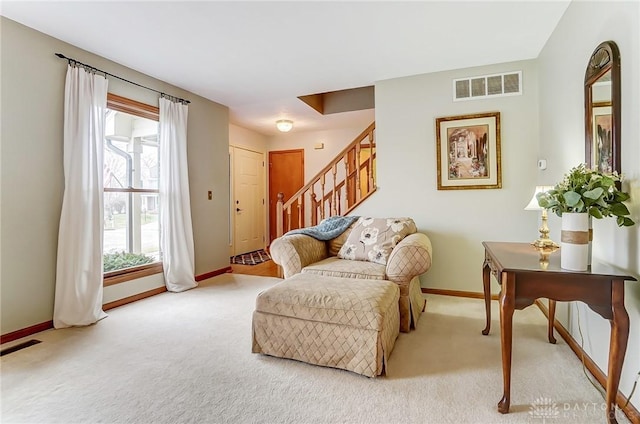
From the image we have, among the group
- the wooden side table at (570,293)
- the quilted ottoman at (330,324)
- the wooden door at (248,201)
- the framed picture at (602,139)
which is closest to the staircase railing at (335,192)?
the wooden door at (248,201)

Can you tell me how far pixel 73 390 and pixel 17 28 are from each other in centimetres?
272

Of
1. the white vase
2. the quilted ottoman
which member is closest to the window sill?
the quilted ottoman

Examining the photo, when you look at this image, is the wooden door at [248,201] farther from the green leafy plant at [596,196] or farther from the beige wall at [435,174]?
the green leafy plant at [596,196]

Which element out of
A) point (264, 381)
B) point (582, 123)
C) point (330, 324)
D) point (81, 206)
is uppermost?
point (582, 123)

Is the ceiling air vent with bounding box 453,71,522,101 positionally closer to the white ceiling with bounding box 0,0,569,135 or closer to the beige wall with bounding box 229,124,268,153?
the white ceiling with bounding box 0,0,569,135

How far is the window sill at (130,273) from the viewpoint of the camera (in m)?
3.20

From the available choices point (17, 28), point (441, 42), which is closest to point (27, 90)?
point (17, 28)

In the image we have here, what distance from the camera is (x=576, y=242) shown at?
1.53 metres

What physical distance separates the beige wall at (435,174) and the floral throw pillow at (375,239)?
24.0 inches

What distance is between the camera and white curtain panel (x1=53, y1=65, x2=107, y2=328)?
273cm

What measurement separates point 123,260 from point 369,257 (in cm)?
262

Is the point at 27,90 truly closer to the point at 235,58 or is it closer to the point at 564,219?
the point at 235,58

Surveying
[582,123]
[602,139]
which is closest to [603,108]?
[602,139]

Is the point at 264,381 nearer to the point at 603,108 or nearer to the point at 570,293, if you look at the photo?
the point at 570,293
